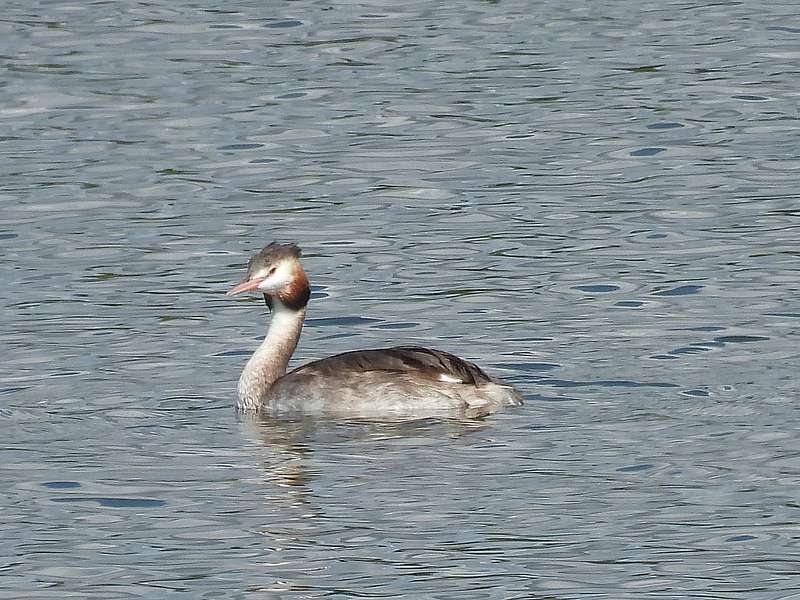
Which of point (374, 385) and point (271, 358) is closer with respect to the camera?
point (374, 385)

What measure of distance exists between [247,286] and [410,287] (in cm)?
289

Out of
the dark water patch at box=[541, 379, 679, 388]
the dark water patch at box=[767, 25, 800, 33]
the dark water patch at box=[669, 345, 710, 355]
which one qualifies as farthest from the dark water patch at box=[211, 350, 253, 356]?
the dark water patch at box=[767, 25, 800, 33]

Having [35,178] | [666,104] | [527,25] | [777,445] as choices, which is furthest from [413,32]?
[777,445]

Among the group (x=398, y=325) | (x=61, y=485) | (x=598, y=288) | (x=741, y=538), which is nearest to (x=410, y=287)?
(x=398, y=325)

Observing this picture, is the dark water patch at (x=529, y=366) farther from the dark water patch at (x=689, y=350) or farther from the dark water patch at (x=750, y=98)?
the dark water patch at (x=750, y=98)

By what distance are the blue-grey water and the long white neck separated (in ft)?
0.74

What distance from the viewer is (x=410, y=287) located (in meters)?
18.1

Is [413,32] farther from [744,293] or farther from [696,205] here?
[744,293]

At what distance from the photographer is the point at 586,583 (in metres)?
11.0

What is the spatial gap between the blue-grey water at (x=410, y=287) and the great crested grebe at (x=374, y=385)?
223mm

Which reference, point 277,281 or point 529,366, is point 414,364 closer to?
point 529,366

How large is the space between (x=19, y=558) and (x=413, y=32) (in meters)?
17.1

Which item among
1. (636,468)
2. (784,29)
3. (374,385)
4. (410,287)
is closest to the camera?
(636,468)

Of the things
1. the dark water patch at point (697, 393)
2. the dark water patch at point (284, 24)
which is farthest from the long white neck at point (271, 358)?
the dark water patch at point (284, 24)
